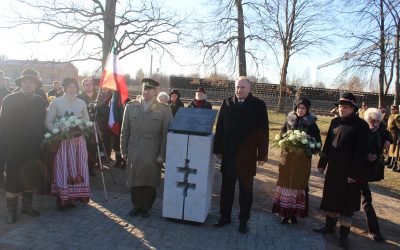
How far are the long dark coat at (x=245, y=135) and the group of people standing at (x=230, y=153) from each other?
1 centimetres

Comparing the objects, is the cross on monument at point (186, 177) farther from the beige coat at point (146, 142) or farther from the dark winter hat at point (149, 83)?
the dark winter hat at point (149, 83)

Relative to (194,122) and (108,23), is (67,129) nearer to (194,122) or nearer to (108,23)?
(194,122)

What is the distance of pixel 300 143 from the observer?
560 cm

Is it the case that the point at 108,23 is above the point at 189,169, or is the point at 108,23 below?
above

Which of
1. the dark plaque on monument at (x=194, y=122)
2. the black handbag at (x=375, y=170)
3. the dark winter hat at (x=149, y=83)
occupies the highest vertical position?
the dark winter hat at (x=149, y=83)

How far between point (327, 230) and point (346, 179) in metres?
0.93

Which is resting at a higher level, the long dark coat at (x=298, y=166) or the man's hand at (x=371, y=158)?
the man's hand at (x=371, y=158)

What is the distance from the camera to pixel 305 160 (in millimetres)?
5750

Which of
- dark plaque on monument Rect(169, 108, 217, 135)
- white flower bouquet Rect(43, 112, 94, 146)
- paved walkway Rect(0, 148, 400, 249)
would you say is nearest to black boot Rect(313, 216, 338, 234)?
paved walkway Rect(0, 148, 400, 249)

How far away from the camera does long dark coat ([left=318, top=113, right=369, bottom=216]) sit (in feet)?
16.5

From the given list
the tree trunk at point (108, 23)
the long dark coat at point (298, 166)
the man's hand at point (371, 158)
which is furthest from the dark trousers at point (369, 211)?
the tree trunk at point (108, 23)

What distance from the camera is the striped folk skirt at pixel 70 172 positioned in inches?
229

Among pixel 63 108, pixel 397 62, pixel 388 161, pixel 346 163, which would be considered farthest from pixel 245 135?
pixel 397 62

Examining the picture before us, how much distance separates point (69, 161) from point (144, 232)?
171 cm
